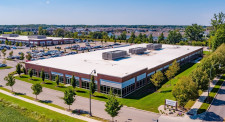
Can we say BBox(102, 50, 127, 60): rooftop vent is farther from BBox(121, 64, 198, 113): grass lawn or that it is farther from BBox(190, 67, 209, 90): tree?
BBox(190, 67, 209, 90): tree

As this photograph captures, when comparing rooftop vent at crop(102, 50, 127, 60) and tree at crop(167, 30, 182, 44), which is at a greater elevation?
tree at crop(167, 30, 182, 44)

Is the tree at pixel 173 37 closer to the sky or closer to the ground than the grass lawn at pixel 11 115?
closer to the sky

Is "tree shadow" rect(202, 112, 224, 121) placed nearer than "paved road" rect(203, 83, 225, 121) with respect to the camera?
Yes

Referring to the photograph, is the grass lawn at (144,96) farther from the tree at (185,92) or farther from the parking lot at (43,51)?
the parking lot at (43,51)

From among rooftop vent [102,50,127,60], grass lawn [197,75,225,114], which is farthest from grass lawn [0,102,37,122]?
rooftop vent [102,50,127,60]

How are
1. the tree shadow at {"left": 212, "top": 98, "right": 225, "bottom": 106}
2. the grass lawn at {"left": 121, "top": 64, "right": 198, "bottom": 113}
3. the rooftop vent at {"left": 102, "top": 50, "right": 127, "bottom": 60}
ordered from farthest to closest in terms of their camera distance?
the rooftop vent at {"left": 102, "top": 50, "right": 127, "bottom": 60}, the tree shadow at {"left": 212, "top": 98, "right": 225, "bottom": 106}, the grass lawn at {"left": 121, "top": 64, "right": 198, "bottom": 113}

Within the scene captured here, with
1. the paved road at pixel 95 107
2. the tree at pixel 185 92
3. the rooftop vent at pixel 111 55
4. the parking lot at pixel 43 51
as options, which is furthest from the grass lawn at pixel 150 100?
the parking lot at pixel 43 51
